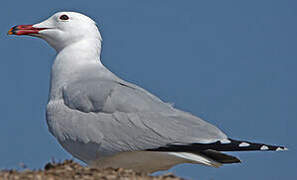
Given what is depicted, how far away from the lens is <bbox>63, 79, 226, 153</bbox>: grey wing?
24.8ft

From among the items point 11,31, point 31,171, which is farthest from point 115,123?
point 11,31

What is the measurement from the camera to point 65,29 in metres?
9.95

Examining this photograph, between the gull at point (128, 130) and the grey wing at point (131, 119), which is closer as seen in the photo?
the gull at point (128, 130)

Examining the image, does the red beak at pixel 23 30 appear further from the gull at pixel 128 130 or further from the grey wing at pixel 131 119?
the grey wing at pixel 131 119

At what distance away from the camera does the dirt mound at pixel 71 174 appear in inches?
239

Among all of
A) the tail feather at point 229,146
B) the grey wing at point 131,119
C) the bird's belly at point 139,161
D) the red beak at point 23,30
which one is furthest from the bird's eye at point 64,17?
the tail feather at point 229,146

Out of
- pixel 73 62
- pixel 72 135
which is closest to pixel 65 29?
pixel 73 62

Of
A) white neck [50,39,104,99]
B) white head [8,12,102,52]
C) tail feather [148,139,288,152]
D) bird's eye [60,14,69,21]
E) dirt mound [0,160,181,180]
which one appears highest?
bird's eye [60,14,69,21]

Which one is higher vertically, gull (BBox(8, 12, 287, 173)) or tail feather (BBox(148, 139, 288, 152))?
gull (BBox(8, 12, 287, 173))

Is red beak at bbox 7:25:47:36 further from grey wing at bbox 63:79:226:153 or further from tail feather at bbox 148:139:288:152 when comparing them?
tail feather at bbox 148:139:288:152

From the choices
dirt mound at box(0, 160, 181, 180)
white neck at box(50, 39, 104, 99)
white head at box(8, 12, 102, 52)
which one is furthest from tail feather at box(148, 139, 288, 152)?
white head at box(8, 12, 102, 52)

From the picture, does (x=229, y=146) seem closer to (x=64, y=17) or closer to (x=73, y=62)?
(x=73, y=62)

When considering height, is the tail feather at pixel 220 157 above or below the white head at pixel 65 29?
below

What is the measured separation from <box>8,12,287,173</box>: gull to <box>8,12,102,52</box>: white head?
1.43 meters
